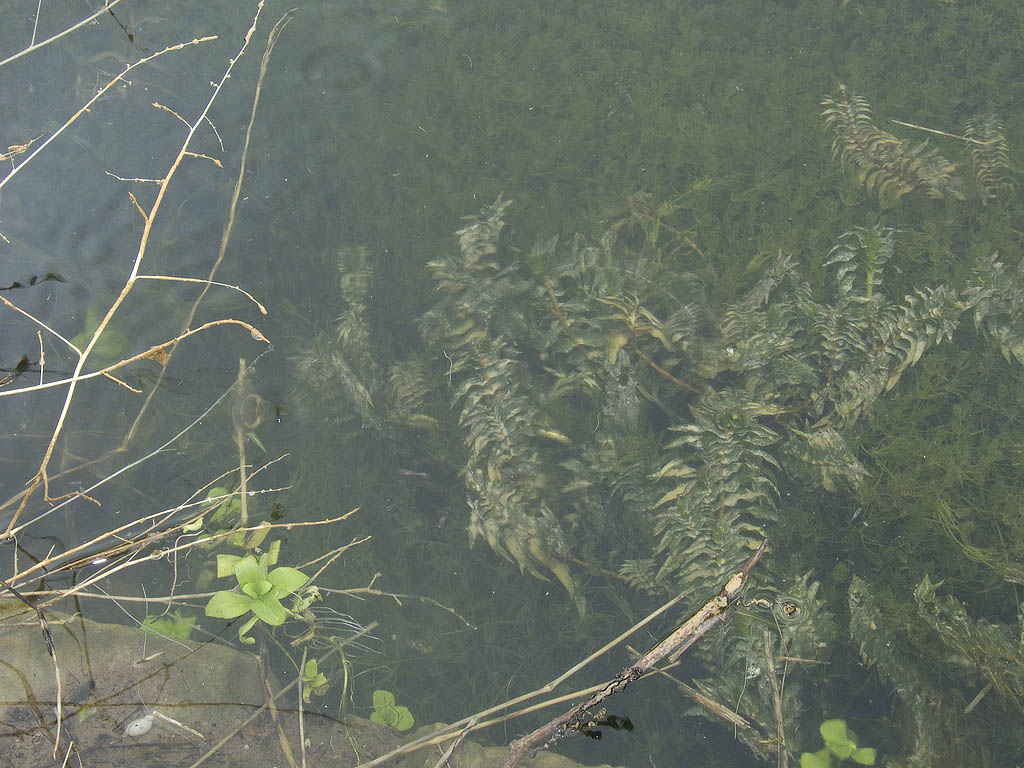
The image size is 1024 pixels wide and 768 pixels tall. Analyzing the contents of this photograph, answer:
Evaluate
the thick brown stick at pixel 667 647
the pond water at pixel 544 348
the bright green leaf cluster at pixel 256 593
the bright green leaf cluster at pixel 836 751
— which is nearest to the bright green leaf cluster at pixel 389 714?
the pond water at pixel 544 348

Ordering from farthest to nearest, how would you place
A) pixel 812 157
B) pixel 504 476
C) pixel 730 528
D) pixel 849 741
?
1. pixel 812 157
2. pixel 504 476
3. pixel 730 528
4. pixel 849 741

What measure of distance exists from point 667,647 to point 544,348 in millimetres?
1435

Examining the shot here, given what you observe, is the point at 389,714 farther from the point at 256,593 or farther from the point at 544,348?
the point at 544,348

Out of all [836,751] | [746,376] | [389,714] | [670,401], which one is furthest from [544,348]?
[836,751]

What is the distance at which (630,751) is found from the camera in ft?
10.2

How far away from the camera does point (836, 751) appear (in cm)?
279

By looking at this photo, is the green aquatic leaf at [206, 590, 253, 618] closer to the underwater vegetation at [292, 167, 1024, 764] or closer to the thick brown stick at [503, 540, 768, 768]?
the underwater vegetation at [292, 167, 1024, 764]

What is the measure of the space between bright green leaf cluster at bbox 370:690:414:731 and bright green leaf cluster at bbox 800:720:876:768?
1563mm

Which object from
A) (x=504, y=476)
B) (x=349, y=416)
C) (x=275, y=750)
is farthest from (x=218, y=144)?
(x=275, y=750)

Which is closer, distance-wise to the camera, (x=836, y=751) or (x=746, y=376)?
(x=836, y=751)

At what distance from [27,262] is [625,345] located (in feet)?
9.61

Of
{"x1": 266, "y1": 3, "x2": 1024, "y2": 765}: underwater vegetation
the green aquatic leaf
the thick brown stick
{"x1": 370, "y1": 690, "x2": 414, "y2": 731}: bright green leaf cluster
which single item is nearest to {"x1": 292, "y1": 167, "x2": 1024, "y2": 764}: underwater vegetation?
{"x1": 266, "y1": 3, "x2": 1024, "y2": 765}: underwater vegetation

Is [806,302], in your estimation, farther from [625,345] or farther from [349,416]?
[349,416]

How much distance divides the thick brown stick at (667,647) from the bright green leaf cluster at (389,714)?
1.78 ft
